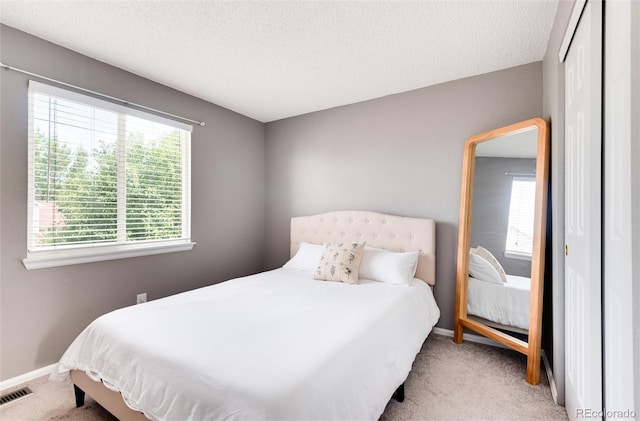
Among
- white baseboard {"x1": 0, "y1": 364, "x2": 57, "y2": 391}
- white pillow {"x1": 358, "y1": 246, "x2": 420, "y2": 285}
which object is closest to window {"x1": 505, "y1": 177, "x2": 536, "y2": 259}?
white pillow {"x1": 358, "y1": 246, "x2": 420, "y2": 285}

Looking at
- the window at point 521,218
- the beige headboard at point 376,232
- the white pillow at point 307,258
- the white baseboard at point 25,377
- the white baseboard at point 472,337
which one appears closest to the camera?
the white baseboard at point 25,377

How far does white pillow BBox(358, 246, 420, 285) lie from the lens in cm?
261

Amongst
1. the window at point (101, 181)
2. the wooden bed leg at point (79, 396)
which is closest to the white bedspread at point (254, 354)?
the wooden bed leg at point (79, 396)

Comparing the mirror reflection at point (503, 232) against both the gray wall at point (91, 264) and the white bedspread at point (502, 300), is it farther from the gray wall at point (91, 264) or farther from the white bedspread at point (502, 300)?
the gray wall at point (91, 264)

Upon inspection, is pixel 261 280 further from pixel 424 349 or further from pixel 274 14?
pixel 274 14

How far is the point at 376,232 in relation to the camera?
310cm

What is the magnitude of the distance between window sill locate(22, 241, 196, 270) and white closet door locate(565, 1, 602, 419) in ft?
10.2

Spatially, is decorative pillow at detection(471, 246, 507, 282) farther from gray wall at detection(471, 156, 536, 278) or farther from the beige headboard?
the beige headboard

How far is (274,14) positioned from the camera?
1.84m

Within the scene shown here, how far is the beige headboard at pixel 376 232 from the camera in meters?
2.81

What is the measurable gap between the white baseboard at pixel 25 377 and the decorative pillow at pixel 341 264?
6.70 feet

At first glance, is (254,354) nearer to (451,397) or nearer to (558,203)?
(451,397)

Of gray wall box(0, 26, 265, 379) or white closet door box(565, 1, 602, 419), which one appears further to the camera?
gray wall box(0, 26, 265, 379)

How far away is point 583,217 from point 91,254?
321 cm
